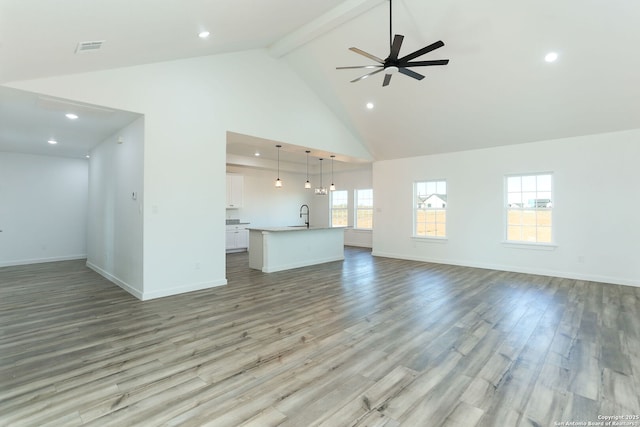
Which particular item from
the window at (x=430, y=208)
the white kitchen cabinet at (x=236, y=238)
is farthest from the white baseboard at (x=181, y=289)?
the window at (x=430, y=208)

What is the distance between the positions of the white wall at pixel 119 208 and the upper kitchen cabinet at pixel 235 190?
3306mm

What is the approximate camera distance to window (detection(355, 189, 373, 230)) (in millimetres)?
10547

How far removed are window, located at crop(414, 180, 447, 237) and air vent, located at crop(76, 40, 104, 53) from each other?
704 centimetres

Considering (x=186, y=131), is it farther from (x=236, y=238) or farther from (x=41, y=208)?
(x=41, y=208)

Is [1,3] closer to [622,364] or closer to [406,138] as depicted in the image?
[622,364]

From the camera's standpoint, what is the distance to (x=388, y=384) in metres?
2.28

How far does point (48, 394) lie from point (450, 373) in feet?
9.74

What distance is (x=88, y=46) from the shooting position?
119 inches

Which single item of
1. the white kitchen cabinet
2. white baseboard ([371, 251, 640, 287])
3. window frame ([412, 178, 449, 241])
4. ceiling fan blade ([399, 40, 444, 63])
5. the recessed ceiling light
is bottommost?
white baseboard ([371, 251, 640, 287])

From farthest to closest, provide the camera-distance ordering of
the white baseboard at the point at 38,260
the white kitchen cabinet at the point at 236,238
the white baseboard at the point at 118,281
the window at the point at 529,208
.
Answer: the white kitchen cabinet at the point at 236,238, the white baseboard at the point at 38,260, the window at the point at 529,208, the white baseboard at the point at 118,281

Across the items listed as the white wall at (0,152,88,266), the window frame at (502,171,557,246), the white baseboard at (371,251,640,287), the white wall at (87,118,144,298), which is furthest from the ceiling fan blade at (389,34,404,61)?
the white wall at (0,152,88,266)

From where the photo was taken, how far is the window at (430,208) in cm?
768

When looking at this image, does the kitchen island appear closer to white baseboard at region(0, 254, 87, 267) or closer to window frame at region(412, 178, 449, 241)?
window frame at region(412, 178, 449, 241)

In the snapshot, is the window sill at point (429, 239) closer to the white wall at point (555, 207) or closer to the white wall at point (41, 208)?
the white wall at point (555, 207)
